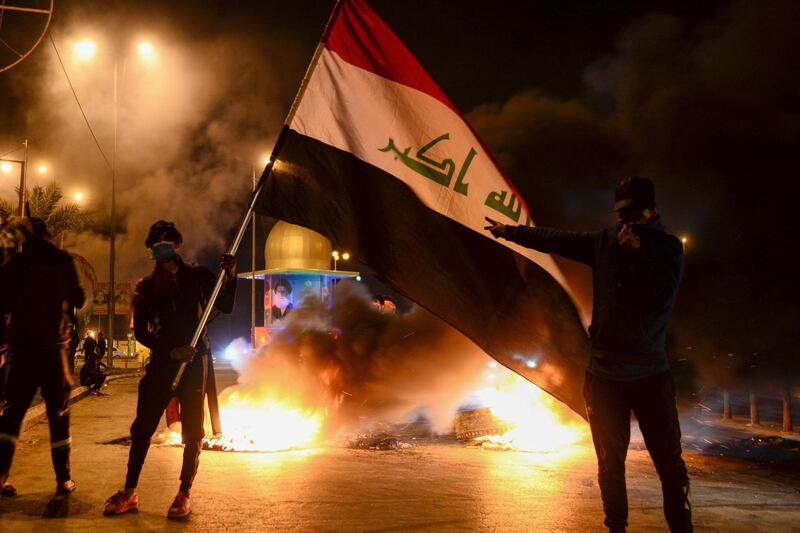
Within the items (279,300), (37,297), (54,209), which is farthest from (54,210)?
(37,297)

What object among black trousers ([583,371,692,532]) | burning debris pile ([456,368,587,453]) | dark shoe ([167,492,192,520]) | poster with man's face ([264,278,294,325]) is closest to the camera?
black trousers ([583,371,692,532])

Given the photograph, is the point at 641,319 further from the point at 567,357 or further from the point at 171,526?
the point at 171,526

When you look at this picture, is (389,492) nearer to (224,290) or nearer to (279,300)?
(224,290)

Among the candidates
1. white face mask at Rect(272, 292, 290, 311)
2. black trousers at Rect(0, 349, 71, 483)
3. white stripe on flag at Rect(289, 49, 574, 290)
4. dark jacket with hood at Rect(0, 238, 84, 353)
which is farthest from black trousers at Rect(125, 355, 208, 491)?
white face mask at Rect(272, 292, 290, 311)

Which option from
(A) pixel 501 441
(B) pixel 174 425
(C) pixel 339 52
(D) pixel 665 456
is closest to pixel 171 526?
(D) pixel 665 456

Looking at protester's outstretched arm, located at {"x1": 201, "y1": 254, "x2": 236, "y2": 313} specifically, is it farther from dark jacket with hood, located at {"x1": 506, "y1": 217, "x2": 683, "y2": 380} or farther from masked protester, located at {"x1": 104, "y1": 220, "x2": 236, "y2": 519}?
dark jacket with hood, located at {"x1": 506, "y1": 217, "x2": 683, "y2": 380}

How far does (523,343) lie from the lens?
4219 millimetres

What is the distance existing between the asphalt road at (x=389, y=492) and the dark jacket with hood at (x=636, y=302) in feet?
4.93

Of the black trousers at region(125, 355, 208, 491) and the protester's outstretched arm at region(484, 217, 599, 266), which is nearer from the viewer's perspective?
the protester's outstretched arm at region(484, 217, 599, 266)

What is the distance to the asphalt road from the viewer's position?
13.5 feet

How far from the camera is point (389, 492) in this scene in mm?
5055

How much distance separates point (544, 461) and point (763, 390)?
10648 mm

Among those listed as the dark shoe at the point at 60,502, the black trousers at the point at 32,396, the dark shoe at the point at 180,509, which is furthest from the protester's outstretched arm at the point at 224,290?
the dark shoe at the point at 60,502

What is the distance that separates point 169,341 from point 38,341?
36.3 inches
